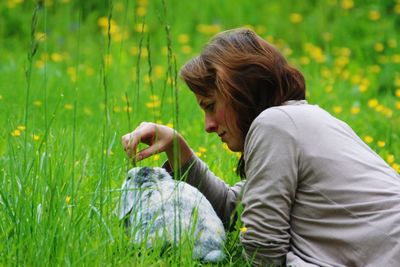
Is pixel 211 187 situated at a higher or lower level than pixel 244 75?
lower

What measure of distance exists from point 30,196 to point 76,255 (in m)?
0.27

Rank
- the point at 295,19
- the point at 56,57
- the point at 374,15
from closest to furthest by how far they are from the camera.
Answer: the point at 56,57 → the point at 374,15 → the point at 295,19

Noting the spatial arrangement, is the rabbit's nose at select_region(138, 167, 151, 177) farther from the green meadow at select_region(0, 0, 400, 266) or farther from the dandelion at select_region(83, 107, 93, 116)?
the dandelion at select_region(83, 107, 93, 116)

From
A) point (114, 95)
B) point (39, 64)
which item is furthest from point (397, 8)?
point (114, 95)

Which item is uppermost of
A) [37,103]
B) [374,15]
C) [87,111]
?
[374,15]

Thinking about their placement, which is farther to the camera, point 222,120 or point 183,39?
point 183,39

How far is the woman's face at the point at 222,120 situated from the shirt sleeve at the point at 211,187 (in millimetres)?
229

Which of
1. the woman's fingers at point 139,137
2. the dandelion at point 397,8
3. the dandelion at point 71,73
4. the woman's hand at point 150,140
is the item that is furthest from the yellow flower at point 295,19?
the woman's fingers at point 139,137

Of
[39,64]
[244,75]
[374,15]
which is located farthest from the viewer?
[374,15]

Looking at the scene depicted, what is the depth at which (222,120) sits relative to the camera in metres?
2.94

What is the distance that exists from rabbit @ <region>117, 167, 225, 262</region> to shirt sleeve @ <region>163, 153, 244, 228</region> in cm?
14

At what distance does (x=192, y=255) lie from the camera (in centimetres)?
278

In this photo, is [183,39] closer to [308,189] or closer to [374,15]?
[374,15]

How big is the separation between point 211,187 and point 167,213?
0.33 metres
